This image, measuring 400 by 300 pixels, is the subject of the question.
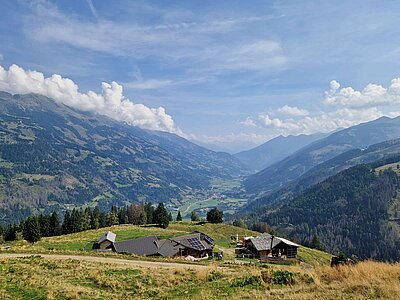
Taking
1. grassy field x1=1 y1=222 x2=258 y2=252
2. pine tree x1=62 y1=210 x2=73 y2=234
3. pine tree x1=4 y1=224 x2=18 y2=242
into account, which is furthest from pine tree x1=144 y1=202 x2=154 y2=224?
pine tree x1=4 y1=224 x2=18 y2=242

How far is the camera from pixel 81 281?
2252 centimetres

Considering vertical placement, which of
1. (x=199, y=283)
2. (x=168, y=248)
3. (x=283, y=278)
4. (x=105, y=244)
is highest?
(x=283, y=278)

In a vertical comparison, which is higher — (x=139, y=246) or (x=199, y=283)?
(x=199, y=283)

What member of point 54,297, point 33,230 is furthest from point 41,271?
point 33,230

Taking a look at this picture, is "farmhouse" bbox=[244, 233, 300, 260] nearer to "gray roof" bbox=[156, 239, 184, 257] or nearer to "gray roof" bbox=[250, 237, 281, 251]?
"gray roof" bbox=[250, 237, 281, 251]

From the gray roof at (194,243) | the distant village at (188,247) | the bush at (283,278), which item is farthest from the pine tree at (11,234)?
the bush at (283,278)

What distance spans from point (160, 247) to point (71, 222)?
153 ft

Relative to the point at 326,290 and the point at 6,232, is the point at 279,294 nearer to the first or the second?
the point at 326,290

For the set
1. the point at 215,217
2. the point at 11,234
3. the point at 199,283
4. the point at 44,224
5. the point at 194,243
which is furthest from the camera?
the point at 215,217

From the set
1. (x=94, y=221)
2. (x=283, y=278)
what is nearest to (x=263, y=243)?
(x=94, y=221)

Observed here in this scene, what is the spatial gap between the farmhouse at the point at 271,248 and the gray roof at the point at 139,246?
24940mm

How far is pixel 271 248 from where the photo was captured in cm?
8344

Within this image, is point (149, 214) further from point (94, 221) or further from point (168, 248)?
point (168, 248)

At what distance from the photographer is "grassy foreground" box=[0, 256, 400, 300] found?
1523cm
